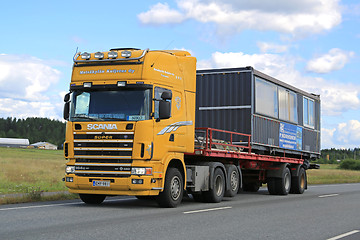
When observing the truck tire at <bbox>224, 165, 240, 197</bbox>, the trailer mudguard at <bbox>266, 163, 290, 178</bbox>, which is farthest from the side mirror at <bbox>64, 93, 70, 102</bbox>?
the trailer mudguard at <bbox>266, 163, 290, 178</bbox>

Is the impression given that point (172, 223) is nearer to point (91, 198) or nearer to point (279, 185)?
point (91, 198)

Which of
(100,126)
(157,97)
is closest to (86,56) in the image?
(100,126)

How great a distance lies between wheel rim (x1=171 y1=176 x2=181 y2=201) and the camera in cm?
1277

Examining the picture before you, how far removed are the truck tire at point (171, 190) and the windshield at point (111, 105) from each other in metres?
1.66

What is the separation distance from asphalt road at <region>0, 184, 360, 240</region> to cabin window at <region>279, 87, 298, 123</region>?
733cm

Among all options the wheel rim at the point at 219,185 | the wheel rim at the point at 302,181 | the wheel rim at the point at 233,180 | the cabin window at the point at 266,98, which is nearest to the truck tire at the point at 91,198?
the wheel rim at the point at 219,185

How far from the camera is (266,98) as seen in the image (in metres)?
18.4

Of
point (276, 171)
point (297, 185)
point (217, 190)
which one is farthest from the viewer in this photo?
point (297, 185)

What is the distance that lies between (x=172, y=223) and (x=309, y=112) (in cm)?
1530

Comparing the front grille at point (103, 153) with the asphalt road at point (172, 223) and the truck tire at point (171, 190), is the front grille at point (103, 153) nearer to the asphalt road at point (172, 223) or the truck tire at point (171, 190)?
the asphalt road at point (172, 223)

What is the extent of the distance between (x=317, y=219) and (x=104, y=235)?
506 cm

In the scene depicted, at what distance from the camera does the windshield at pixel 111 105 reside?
12.1 m

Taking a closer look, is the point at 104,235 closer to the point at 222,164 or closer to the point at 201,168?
the point at 201,168

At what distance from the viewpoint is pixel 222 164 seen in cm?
1518
